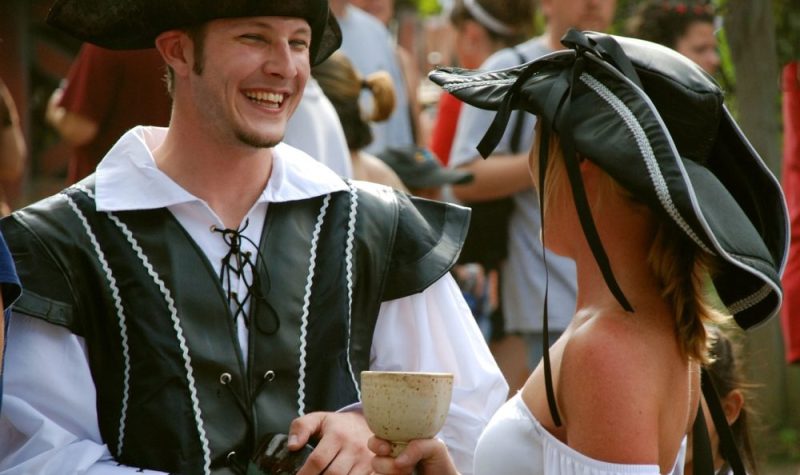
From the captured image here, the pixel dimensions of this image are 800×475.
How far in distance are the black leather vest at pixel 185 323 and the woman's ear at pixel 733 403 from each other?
4.10 ft

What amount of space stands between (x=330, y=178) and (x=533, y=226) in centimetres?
248

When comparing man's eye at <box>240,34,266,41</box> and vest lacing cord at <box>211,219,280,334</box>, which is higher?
man's eye at <box>240,34,266,41</box>

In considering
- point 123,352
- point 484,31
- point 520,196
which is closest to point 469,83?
point 123,352

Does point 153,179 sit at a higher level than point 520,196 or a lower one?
higher

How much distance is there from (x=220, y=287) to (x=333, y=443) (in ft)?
1.65

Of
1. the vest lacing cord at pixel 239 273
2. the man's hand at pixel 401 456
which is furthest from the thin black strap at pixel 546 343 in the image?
the vest lacing cord at pixel 239 273

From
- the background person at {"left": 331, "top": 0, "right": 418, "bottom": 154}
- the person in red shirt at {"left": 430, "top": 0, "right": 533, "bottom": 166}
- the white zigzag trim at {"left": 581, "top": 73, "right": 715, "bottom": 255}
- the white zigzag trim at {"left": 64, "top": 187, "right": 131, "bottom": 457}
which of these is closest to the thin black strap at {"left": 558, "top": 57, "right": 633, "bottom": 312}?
the white zigzag trim at {"left": 581, "top": 73, "right": 715, "bottom": 255}

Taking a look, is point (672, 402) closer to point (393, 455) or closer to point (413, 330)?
point (393, 455)

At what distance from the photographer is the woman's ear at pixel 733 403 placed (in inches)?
179

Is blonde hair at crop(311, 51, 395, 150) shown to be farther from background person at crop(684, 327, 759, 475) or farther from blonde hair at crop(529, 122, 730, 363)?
blonde hair at crop(529, 122, 730, 363)

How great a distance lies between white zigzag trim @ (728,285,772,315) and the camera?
3.09m

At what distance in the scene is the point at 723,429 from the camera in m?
3.35

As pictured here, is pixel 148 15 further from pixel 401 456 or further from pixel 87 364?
pixel 401 456

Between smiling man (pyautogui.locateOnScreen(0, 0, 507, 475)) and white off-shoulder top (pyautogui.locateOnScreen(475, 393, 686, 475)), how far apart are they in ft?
1.62
